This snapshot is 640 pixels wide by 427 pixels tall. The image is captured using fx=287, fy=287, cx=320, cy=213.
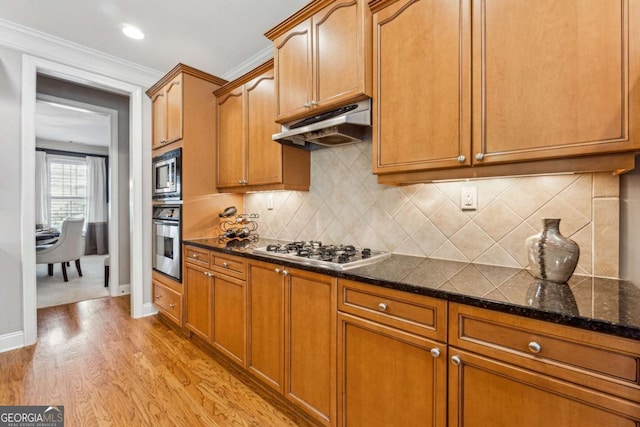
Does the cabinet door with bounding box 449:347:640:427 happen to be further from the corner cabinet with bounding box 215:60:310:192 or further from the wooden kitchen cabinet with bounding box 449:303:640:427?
the corner cabinet with bounding box 215:60:310:192

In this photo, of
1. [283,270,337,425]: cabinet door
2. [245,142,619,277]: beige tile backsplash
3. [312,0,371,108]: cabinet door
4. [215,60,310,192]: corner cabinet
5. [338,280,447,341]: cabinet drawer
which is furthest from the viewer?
[215,60,310,192]: corner cabinet

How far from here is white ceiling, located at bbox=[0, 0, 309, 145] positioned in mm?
2174

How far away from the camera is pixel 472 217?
1562 millimetres

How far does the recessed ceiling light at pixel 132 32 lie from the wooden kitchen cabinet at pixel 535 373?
3.16m

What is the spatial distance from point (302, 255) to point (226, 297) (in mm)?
802

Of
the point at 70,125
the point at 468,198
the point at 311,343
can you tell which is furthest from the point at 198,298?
→ the point at 70,125

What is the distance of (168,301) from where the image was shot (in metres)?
2.88

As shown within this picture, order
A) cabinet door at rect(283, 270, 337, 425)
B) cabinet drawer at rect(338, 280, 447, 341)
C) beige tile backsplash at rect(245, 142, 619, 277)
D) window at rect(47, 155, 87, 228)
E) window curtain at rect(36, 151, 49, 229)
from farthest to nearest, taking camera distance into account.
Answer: window at rect(47, 155, 87, 228), window curtain at rect(36, 151, 49, 229), cabinet door at rect(283, 270, 337, 425), beige tile backsplash at rect(245, 142, 619, 277), cabinet drawer at rect(338, 280, 447, 341)

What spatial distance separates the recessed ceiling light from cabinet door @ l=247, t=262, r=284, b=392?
7.51 feet

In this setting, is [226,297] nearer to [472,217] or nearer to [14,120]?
[472,217]

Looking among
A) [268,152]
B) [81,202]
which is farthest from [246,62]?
[81,202]

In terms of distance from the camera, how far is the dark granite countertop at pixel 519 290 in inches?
32.2

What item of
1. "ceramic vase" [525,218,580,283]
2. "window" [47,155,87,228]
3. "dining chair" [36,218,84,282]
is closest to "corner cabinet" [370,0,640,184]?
"ceramic vase" [525,218,580,283]

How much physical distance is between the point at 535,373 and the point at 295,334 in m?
1.13
